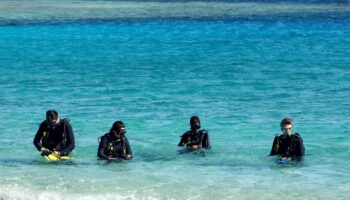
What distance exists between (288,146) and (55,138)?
15.7ft

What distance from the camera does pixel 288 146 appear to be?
19.2m

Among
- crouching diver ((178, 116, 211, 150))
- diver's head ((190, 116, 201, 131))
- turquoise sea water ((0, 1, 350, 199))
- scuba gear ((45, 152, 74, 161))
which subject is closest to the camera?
turquoise sea water ((0, 1, 350, 199))

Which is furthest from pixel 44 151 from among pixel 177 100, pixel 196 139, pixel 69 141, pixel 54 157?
pixel 177 100

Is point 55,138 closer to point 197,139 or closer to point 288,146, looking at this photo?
point 197,139

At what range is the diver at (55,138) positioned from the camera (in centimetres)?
1944

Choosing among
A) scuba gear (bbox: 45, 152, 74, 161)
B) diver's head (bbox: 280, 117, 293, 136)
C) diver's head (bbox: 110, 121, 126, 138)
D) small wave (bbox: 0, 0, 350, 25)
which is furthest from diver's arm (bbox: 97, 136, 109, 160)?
small wave (bbox: 0, 0, 350, 25)

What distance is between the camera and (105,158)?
774 inches

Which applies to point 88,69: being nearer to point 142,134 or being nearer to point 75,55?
point 75,55

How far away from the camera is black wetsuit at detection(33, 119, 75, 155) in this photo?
766 inches

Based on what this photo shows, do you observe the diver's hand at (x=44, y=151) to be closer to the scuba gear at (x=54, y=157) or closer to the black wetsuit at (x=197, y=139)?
the scuba gear at (x=54, y=157)

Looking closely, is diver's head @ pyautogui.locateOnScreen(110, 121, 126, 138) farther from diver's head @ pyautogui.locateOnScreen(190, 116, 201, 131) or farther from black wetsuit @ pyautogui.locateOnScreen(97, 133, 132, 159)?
diver's head @ pyautogui.locateOnScreen(190, 116, 201, 131)

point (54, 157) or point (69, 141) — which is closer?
point (69, 141)

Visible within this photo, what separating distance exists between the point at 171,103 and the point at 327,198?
503 inches

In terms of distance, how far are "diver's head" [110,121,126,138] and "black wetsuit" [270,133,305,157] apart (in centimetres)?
314
